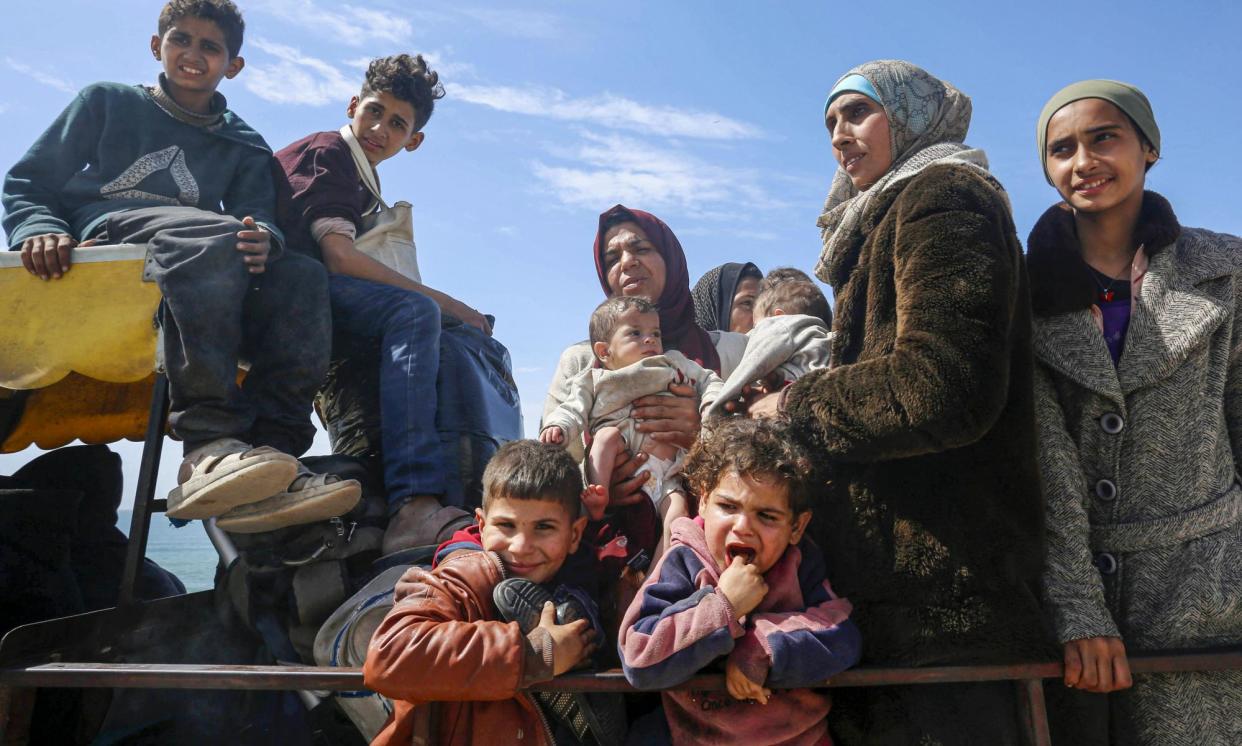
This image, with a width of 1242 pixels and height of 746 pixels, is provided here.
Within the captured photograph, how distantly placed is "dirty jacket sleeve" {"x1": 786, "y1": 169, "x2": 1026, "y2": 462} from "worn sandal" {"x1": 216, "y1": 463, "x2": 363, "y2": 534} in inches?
64.2

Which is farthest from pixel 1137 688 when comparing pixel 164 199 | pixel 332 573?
pixel 164 199

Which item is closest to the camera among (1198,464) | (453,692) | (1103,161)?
(453,692)

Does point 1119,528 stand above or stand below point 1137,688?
above

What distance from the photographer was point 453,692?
1.92m

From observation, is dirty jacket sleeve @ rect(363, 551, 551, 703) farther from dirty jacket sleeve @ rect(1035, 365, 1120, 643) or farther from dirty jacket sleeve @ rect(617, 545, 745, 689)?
dirty jacket sleeve @ rect(1035, 365, 1120, 643)

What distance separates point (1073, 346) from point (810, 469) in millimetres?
770

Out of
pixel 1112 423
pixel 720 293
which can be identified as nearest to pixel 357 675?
pixel 1112 423

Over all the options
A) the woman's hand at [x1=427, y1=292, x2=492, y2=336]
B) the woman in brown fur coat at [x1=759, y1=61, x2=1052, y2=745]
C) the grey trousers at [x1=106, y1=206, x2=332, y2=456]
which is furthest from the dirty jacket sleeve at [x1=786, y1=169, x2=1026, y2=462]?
the woman's hand at [x1=427, y1=292, x2=492, y2=336]

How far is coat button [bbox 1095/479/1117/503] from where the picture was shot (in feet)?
6.88

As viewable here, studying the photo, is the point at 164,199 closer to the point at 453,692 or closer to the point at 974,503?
the point at 453,692

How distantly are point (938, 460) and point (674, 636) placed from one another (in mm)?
701

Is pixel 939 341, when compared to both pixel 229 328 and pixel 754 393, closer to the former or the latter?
pixel 754 393

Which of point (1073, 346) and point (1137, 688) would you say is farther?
point (1073, 346)

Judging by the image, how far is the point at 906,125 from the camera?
7.69ft
